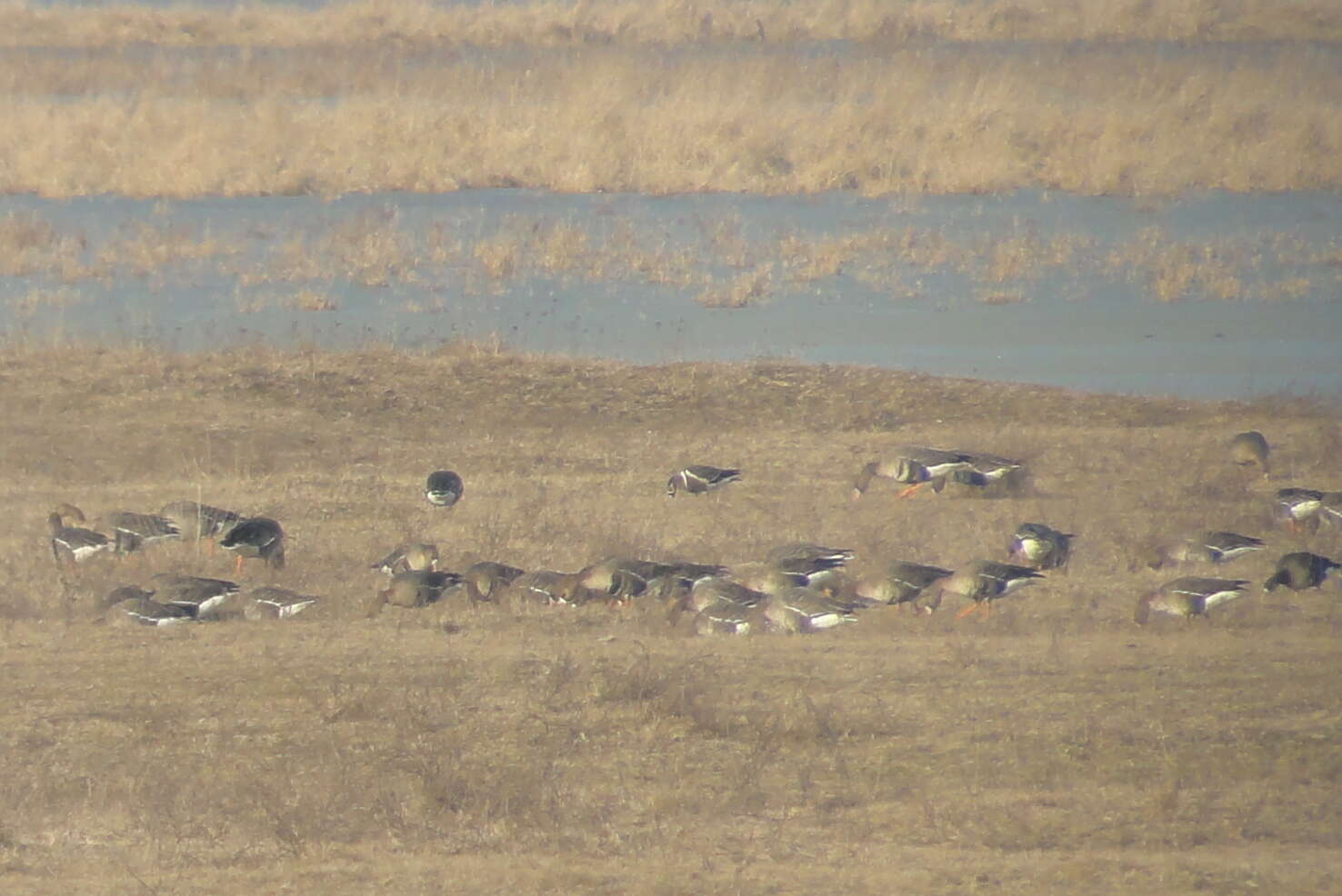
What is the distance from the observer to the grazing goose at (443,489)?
37.2ft

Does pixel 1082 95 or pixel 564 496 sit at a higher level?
pixel 1082 95

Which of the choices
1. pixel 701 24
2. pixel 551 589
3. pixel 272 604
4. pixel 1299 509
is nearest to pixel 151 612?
pixel 272 604

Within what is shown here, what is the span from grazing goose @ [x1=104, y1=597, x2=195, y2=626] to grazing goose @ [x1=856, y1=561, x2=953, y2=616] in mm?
3668

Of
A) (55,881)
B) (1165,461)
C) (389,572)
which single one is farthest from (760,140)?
(55,881)

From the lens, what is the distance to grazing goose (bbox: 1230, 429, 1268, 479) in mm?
11992

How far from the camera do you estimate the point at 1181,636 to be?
9.03 m

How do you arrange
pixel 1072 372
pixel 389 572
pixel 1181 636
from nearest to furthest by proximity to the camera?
pixel 1181 636, pixel 389 572, pixel 1072 372

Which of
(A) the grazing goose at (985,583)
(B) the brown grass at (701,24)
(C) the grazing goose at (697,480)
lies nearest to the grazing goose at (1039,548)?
(A) the grazing goose at (985,583)

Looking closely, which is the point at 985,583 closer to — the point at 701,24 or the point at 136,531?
the point at 136,531

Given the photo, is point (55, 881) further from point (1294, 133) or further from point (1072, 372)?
point (1294, 133)

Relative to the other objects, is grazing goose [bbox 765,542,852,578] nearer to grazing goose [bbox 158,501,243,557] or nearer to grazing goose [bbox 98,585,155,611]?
grazing goose [bbox 158,501,243,557]

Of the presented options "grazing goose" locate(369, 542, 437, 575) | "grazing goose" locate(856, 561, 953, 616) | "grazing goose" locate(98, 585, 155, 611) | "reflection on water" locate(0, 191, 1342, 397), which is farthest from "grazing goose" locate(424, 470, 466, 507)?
"reflection on water" locate(0, 191, 1342, 397)

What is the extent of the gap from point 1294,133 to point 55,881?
22505mm

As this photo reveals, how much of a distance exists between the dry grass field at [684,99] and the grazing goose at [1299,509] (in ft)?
43.0
